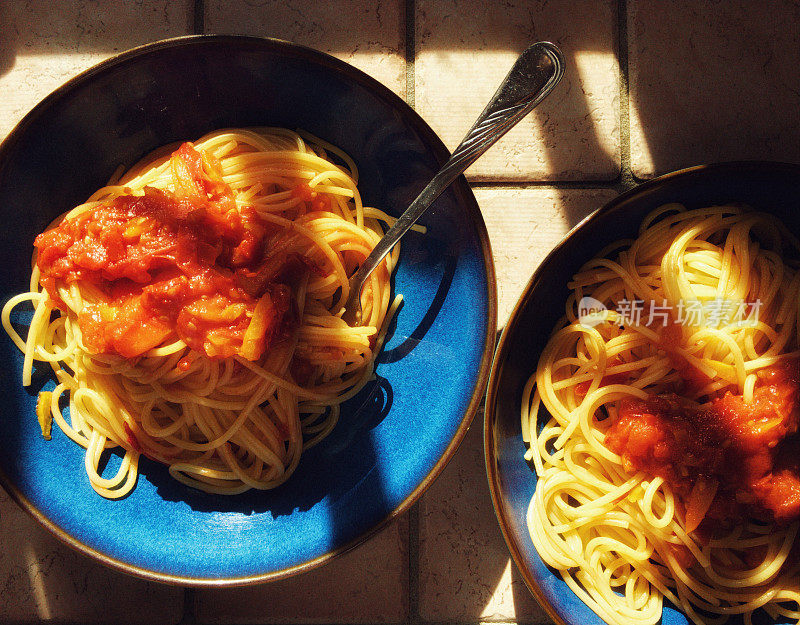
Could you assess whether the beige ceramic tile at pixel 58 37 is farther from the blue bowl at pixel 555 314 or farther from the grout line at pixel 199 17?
the blue bowl at pixel 555 314

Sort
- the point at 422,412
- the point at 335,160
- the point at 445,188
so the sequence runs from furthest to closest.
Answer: the point at 335,160, the point at 422,412, the point at 445,188

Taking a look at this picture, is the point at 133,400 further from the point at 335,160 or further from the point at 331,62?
the point at 331,62

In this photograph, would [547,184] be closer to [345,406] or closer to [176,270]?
[345,406]

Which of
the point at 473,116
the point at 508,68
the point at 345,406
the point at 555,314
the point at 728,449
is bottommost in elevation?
the point at 345,406

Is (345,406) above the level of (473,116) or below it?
below

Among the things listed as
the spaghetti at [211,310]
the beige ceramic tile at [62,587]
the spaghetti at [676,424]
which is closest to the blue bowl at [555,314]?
the spaghetti at [676,424]

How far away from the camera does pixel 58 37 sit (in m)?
2.13

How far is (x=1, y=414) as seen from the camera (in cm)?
182

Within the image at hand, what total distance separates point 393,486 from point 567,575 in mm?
555

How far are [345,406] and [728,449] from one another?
3.38ft

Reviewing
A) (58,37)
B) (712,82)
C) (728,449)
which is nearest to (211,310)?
(58,37)

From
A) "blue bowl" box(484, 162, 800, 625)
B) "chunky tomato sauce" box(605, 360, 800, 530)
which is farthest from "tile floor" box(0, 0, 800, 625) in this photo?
"chunky tomato sauce" box(605, 360, 800, 530)

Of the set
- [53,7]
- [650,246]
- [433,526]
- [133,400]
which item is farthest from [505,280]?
[53,7]

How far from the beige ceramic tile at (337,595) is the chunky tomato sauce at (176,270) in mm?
775
